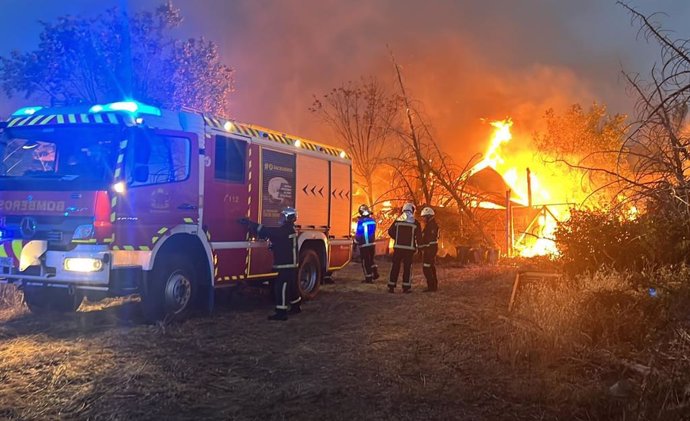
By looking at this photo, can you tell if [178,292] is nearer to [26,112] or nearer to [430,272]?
[26,112]

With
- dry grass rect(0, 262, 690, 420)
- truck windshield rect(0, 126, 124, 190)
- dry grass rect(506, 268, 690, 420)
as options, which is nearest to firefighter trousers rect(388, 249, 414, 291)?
dry grass rect(0, 262, 690, 420)

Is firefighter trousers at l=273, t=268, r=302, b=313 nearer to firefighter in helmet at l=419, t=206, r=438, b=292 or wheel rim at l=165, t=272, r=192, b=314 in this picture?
wheel rim at l=165, t=272, r=192, b=314

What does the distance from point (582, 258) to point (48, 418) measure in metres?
7.53

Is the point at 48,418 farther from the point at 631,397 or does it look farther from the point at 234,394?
the point at 631,397

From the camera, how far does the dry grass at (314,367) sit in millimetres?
4018

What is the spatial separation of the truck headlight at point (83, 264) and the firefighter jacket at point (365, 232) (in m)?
7.14

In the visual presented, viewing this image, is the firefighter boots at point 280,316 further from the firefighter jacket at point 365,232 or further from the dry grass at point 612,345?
the firefighter jacket at point 365,232

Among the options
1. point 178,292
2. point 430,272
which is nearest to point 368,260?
point 430,272

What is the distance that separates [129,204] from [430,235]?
644 centimetres

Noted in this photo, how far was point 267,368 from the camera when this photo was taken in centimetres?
517

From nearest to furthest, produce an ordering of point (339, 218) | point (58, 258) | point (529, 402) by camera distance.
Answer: point (529, 402)
point (58, 258)
point (339, 218)

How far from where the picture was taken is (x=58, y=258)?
20.1ft

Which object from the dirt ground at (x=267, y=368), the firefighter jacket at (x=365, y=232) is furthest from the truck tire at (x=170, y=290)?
the firefighter jacket at (x=365, y=232)

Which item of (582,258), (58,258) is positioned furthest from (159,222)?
(582,258)
